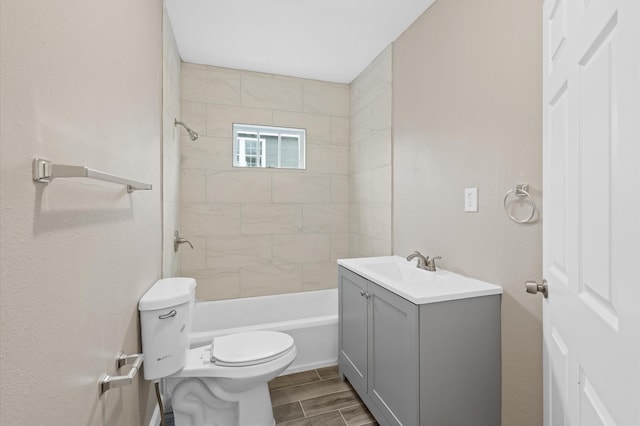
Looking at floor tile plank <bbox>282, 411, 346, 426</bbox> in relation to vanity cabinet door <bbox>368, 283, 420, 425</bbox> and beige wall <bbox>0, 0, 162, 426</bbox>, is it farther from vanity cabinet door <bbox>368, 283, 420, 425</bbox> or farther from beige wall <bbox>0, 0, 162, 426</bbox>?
beige wall <bbox>0, 0, 162, 426</bbox>

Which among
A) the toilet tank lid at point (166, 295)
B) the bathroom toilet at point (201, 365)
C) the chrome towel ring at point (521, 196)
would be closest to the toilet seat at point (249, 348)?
the bathroom toilet at point (201, 365)

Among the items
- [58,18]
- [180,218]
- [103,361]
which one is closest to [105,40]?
[58,18]

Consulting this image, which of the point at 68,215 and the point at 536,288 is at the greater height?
the point at 68,215

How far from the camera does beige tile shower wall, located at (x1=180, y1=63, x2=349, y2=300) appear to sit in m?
2.84

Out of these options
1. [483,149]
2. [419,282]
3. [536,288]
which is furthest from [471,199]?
[536,288]

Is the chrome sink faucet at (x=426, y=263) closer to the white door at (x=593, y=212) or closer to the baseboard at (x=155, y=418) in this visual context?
the white door at (x=593, y=212)

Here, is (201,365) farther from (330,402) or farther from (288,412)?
(330,402)

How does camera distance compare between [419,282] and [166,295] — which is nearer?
[166,295]

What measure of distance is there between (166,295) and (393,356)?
115 cm

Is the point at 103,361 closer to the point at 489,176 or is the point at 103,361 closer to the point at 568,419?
the point at 568,419

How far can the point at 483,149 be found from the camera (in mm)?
1577

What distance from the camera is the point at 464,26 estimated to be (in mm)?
1705

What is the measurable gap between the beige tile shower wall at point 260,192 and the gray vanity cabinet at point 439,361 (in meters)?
1.63

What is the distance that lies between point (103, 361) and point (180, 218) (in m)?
1.89
